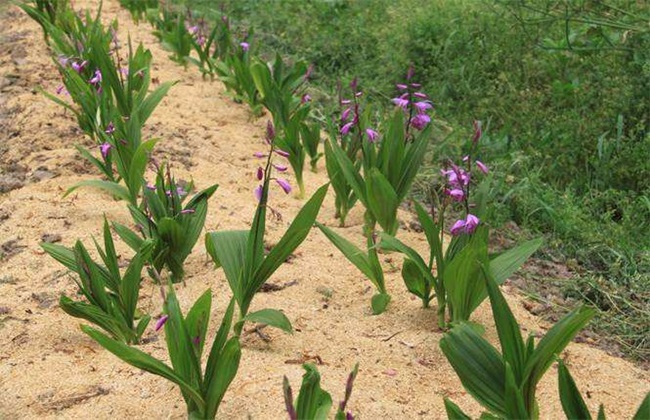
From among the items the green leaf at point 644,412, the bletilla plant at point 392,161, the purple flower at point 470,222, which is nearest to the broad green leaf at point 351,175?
the bletilla plant at point 392,161

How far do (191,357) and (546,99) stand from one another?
3.30 meters

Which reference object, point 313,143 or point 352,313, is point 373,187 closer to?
point 352,313

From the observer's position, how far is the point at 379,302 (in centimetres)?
266

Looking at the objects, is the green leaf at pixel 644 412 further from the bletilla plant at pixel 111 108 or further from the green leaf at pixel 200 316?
the bletilla plant at pixel 111 108

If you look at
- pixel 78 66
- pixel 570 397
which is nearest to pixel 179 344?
pixel 570 397

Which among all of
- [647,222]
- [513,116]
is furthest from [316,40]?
[647,222]

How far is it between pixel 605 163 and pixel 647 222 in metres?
0.45

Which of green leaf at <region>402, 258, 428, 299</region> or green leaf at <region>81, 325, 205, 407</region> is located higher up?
green leaf at <region>81, 325, 205, 407</region>

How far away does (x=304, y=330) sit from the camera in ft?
8.35

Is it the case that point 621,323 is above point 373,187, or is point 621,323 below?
below

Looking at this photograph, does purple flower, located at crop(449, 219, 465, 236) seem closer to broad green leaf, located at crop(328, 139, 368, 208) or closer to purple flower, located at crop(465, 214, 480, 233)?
purple flower, located at crop(465, 214, 480, 233)


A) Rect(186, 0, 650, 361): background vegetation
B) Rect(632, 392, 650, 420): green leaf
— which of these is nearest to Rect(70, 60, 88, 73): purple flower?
Rect(186, 0, 650, 361): background vegetation

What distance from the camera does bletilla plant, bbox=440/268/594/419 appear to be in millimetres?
1886

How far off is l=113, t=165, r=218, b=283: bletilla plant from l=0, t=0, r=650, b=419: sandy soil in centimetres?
12
